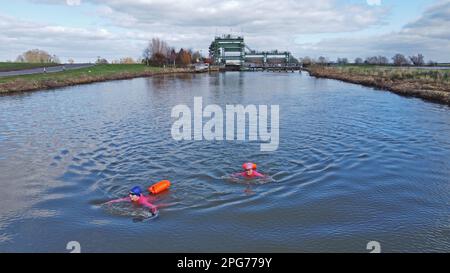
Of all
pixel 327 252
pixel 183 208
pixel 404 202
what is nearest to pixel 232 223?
pixel 183 208

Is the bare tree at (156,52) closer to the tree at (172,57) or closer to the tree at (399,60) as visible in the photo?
the tree at (172,57)

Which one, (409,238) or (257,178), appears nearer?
(409,238)

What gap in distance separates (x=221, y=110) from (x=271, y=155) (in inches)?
621

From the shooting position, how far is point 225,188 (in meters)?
14.1

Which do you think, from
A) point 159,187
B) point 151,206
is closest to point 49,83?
point 159,187

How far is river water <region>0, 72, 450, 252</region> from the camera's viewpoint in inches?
410

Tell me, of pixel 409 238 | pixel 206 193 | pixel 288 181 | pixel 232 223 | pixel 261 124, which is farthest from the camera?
pixel 261 124

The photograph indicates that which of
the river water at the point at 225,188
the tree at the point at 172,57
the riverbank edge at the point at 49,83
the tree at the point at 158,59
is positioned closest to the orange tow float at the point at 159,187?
the river water at the point at 225,188

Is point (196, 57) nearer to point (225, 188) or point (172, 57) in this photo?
point (172, 57)

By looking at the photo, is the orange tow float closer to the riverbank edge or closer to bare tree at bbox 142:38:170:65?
the riverbank edge

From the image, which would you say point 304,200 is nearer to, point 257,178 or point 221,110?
point 257,178
